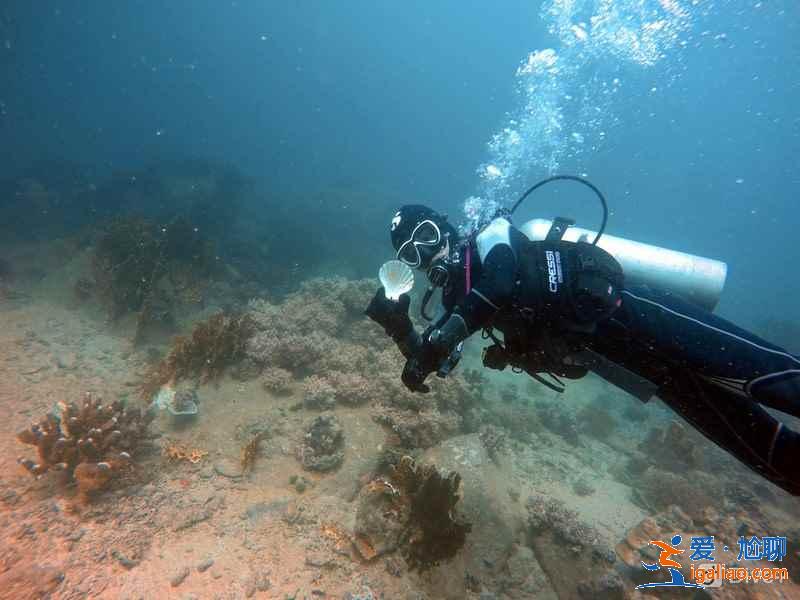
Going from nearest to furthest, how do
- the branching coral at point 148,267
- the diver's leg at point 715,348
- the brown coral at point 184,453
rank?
the diver's leg at point 715,348 → the brown coral at point 184,453 → the branching coral at point 148,267

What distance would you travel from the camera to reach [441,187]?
73.2 m

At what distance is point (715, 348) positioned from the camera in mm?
2992

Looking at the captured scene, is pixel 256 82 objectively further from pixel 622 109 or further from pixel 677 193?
pixel 677 193

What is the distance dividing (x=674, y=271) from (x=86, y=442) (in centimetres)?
730

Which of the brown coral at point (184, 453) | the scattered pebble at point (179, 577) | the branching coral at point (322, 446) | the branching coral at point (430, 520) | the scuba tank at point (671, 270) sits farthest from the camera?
the branching coral at point (322, 446)

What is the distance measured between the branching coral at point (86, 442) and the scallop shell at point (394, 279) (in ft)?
13.6

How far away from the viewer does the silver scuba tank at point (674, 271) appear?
4062mm

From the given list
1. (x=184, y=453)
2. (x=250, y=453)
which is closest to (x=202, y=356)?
(x=184, y=453)

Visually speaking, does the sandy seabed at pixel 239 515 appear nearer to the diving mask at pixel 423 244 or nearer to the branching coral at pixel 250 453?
the branching coral at pixel 250 453

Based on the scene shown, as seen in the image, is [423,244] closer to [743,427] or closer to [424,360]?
[424,360]

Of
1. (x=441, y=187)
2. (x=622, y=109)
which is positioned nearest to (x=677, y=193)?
(x=622, y=109)

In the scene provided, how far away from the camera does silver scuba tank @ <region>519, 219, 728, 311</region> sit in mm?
4062

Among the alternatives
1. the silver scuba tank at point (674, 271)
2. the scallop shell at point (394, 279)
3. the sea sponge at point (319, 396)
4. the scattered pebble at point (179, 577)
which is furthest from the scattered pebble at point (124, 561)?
the silver scuba tank at point (674, 271)

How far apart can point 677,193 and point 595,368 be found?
13815 cm
